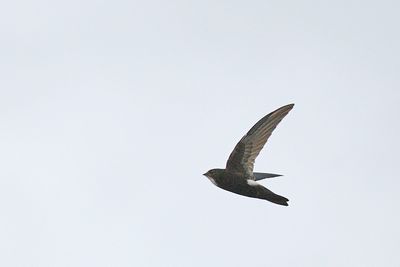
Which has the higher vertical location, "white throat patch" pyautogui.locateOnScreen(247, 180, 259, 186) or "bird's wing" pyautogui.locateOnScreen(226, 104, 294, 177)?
"bird's wing" pyautogui.locateOnScreen(226, 104, 294, 177)

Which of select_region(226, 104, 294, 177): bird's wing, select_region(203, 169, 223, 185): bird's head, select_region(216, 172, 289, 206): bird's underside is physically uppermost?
select_region(226, 104, 294, 177): bird's wing

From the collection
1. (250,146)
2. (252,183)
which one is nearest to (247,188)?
(252,183)

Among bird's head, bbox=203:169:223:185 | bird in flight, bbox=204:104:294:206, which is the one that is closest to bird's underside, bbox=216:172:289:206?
bird in flight, bbox=204:104:294:206

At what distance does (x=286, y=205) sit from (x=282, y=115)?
7.74ft

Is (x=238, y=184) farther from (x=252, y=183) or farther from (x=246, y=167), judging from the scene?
(x=246, y=167)

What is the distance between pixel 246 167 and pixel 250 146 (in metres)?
0.61

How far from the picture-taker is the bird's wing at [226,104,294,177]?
613 inches

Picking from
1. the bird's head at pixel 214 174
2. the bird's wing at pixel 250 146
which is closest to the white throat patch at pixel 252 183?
the bird's wing at pixel 250 146

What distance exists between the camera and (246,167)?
16.0 metres

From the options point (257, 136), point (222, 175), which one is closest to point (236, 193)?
point (222, 175)

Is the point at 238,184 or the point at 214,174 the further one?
the point at 214,174

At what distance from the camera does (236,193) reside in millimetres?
16141

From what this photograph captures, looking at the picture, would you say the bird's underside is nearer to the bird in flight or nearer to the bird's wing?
the bird in flight

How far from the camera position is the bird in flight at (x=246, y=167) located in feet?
51.2
